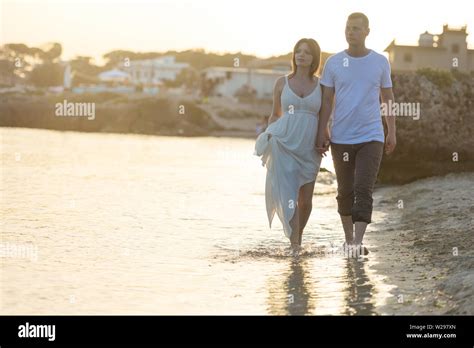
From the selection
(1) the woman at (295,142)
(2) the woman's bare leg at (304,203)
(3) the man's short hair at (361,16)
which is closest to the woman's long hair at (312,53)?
(1) the woman at (295,142)

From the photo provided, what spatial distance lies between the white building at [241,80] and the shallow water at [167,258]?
91.3 meters

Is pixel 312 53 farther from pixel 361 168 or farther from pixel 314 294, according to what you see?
pixel 314 294

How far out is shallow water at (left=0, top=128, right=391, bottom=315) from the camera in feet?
19.9

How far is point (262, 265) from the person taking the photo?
773 cm

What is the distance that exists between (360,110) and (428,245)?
1.63 metres

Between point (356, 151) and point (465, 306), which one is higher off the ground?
point (356, 151)

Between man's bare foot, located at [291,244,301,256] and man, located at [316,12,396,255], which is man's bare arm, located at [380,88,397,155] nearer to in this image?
man, located at [316,12,396,255]

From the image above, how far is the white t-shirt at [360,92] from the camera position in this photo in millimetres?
7625

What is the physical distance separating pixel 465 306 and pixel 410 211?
19.4ft

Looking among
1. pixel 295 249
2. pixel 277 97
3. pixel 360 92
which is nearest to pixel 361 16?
pixel 360 92

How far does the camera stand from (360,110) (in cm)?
764

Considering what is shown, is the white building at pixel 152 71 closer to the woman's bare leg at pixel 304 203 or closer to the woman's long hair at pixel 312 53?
the woman's bare leg at pixel 304 203
